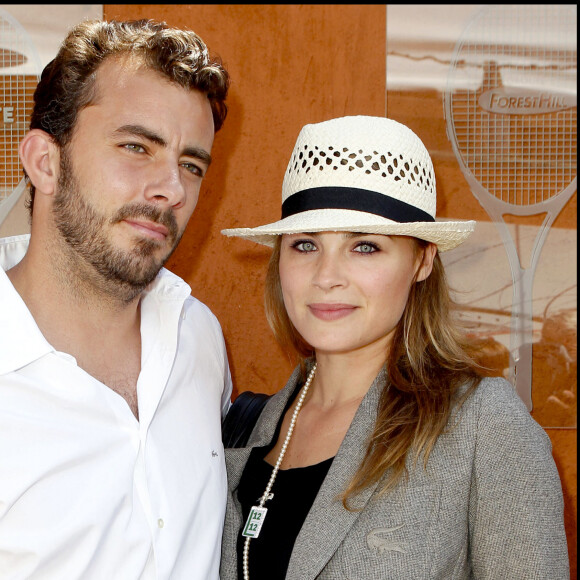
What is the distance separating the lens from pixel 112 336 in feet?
6.39

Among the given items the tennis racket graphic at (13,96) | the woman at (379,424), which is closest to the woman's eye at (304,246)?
the woman at (379,424)

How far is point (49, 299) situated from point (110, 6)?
1183mm

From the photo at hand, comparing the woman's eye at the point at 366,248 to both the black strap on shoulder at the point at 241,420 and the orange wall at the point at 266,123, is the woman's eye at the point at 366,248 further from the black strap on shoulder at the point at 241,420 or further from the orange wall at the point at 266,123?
the orange wall at the point at 266,123

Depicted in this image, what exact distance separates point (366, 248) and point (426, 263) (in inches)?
7.3

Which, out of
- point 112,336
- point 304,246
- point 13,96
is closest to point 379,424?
point 304,246

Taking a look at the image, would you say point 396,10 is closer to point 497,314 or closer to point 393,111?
point 393,111

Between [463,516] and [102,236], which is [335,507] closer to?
[463,516]

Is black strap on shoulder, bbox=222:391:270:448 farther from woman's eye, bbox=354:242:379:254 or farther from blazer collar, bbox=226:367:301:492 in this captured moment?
woman's eye, bbox=354:242:379:254

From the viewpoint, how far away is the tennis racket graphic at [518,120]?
8.52 ft

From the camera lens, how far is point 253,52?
256 centimetres

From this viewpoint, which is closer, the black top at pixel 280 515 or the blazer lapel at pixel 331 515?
the blazer lapel at pixel 331 515

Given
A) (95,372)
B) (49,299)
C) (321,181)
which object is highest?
(321,181)

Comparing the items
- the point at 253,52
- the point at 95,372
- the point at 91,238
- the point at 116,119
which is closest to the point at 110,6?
the point at 253,52

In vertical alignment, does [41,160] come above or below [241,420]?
above
